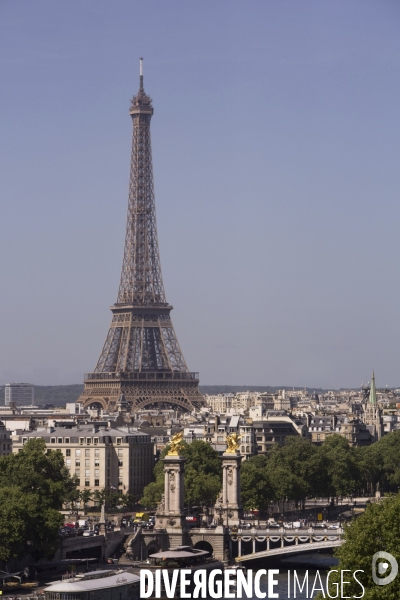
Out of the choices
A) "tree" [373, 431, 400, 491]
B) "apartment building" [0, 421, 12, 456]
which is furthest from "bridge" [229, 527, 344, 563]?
"tree" [373, 431, 400, 491]

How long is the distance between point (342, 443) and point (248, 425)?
Answer: 22.0 ft

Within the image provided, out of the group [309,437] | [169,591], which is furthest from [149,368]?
[169,591]

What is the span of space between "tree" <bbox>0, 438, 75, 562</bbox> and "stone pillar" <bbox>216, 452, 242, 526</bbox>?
317 inches

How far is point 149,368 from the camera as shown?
520 feet

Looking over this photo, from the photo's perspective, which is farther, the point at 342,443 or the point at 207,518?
the point at 342,443

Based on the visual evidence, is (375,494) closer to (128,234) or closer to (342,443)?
(342,443)

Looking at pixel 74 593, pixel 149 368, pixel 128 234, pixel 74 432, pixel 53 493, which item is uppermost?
pixel 128 234

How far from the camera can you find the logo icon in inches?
2024

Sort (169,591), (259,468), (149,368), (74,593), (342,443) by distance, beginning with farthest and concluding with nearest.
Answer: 1. (149,368)
2. (342,443)
3. (259,468)
4. (169,591)
5. (74,593)

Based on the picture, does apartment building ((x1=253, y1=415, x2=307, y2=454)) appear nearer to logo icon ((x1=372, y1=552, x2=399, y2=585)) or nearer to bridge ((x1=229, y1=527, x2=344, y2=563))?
bridge ((x1=229, y1=527, x2=344, y2=563))

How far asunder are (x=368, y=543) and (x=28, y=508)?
24.1 metres

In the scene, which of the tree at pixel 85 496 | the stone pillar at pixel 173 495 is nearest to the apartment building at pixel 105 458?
the tree at pixel 85 496

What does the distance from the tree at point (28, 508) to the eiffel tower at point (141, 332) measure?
64754mm

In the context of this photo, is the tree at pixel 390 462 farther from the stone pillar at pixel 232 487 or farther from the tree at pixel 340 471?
the stone pillar at pixel 232 487
